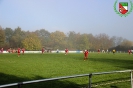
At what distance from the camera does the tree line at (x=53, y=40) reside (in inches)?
4042

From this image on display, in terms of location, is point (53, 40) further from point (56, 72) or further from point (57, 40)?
point (56, 72)

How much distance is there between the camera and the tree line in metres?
103

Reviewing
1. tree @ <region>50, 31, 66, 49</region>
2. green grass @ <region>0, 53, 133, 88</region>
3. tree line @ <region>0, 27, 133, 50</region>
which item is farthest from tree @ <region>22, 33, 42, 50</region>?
green grass @ <region>0, 53, 133, 88</region>

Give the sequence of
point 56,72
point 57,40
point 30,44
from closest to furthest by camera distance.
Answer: point 56,72 < point 30,44 < point 57,40

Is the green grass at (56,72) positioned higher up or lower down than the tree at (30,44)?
lower down

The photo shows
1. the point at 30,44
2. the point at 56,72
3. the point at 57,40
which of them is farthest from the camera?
the point at 57,40

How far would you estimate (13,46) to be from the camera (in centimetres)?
10919

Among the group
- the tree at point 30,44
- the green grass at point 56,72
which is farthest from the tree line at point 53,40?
the green grass at point 56,72

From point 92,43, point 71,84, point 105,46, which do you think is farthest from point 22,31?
point 71,84

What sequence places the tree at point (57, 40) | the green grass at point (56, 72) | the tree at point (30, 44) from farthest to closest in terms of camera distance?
the tree at point (57, 40) → the tree at point (30, 44) → the green grass at point (56, 72)

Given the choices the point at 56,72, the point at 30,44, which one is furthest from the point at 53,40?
the point at 56,72

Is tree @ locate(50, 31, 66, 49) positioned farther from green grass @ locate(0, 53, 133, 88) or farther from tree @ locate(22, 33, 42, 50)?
green grass @ locate(0, 53, 133, 88)

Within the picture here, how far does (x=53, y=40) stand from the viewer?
132 metres

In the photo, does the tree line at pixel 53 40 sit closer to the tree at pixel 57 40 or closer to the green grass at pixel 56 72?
the tree at pixel 57 40
